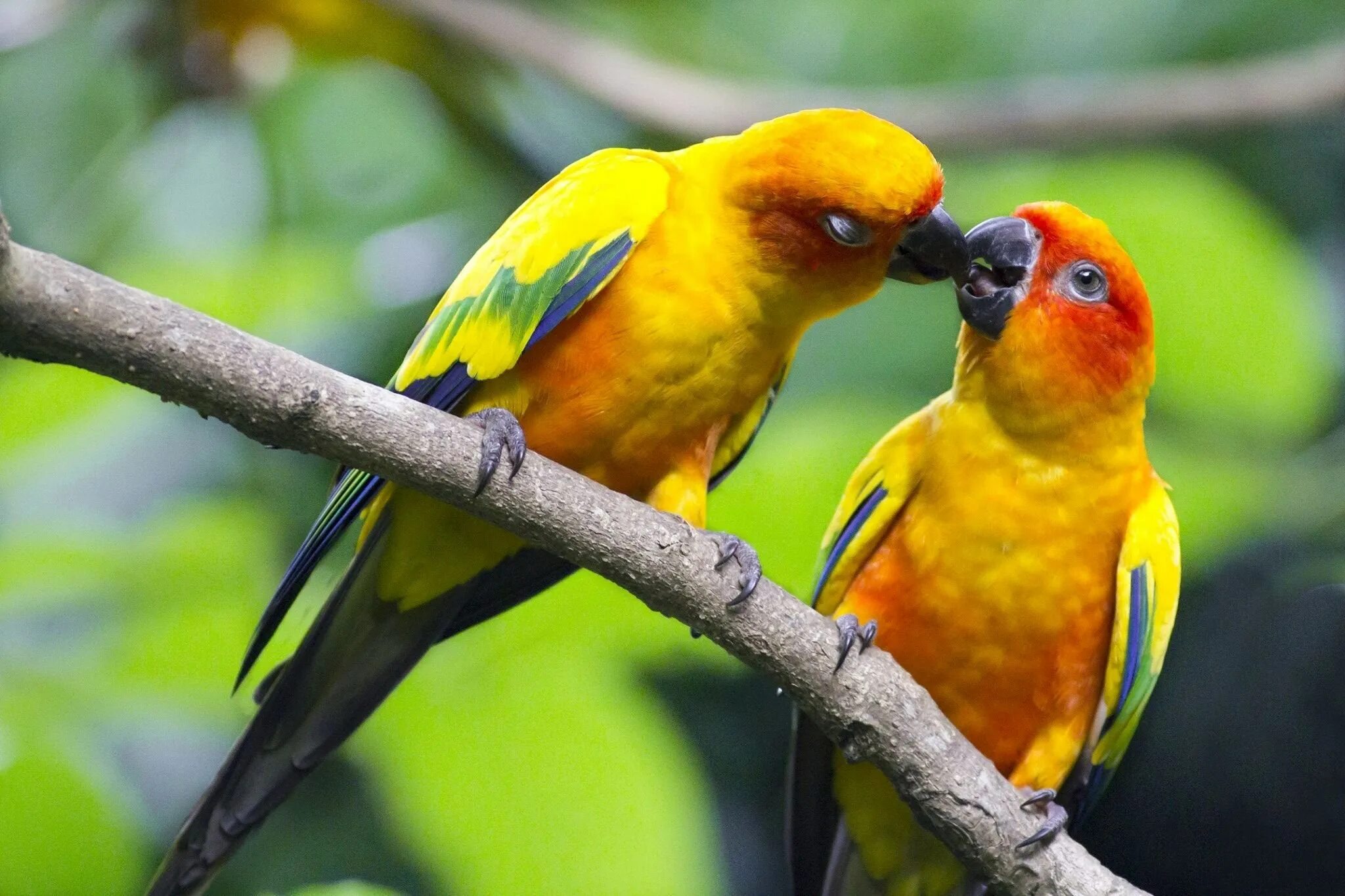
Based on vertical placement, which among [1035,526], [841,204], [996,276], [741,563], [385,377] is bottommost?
[385,377]

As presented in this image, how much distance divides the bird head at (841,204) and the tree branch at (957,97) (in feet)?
3.12

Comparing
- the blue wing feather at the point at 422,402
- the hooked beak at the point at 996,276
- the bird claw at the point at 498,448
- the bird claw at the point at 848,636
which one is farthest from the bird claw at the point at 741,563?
the hooked beak at the point at 996,276

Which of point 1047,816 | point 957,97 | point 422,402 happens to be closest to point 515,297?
point 422,402

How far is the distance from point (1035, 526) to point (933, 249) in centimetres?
48

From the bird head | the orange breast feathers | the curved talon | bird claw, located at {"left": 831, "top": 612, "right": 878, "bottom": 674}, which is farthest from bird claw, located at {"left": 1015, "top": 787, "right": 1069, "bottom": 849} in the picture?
Answer: the bird head

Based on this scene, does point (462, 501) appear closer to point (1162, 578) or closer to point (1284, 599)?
point (1162, 578)

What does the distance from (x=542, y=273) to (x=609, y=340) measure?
0.14 metres

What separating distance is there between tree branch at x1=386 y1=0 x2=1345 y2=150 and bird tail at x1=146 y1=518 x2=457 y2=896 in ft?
4.38

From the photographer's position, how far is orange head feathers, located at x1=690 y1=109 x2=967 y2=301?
5.72ft

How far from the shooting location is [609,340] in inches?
71.1

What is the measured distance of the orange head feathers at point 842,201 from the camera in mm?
1743

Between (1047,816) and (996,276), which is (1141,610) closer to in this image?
(1047,816)

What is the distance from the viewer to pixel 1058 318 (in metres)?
1.96

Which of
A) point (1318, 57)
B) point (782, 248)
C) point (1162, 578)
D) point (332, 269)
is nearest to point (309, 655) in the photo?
point (332, 269)
